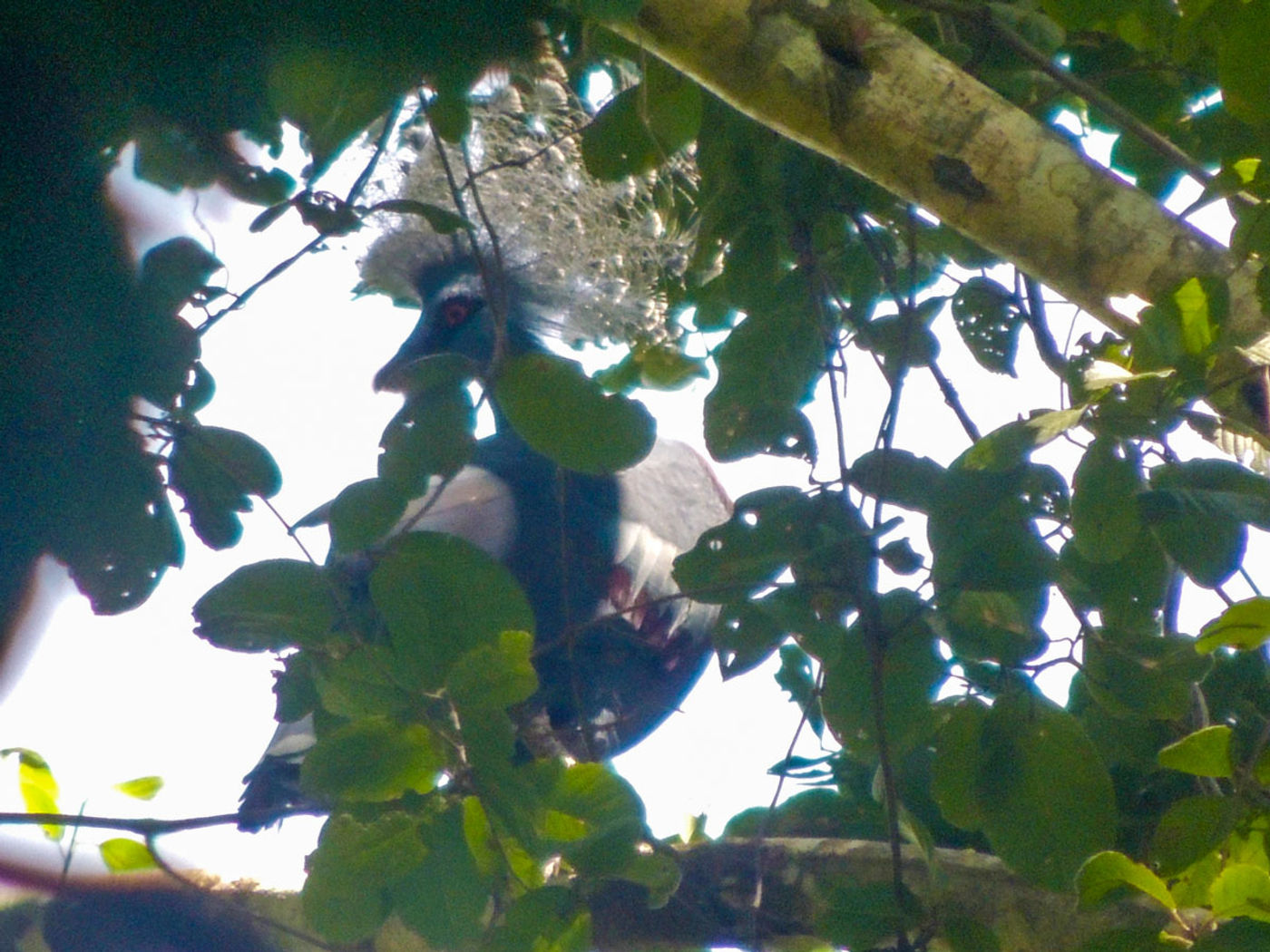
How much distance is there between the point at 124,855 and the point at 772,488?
0.61m

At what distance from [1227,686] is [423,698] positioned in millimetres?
841

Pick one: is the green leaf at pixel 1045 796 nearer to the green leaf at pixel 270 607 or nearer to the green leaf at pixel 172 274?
the green leaf at pixel 270 607

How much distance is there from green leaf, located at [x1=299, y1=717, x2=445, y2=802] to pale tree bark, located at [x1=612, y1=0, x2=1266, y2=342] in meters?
0.61

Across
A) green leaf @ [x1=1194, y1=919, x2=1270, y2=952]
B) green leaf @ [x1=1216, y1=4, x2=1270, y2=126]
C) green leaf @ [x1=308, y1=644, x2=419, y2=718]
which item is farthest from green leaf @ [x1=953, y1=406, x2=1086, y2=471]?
green leaf @ [x1=308, y1=644, x2=419, y2=718]

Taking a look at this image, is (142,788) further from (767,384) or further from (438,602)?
(767,384)

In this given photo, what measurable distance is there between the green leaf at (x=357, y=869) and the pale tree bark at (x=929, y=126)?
0.67 metres

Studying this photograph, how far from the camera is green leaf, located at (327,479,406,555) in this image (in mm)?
900

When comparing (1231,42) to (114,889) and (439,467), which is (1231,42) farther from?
(114,889)

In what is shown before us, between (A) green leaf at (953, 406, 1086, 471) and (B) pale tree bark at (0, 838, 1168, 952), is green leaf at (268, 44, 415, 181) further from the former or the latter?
(B) pale tree bark at (0, 838, 1168, 952)

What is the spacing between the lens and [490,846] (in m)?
0.87

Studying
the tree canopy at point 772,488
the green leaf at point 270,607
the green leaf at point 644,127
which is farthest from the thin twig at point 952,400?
the green leaf at point 270,607

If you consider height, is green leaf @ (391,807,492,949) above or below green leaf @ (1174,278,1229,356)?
below

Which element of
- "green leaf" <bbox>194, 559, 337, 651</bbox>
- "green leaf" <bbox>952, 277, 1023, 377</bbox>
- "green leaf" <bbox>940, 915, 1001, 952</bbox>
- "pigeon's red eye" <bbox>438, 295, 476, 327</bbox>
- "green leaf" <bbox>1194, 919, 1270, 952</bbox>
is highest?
"pigeon's red eye" <bbox>438, 295, 476, 327</bbox>

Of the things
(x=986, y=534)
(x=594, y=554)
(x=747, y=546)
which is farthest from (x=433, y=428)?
(x=594, y=554)
